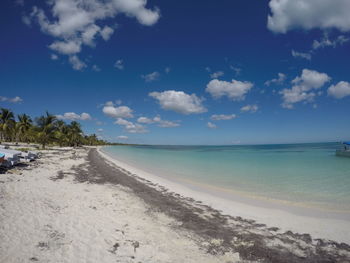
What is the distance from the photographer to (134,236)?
16.4 ft

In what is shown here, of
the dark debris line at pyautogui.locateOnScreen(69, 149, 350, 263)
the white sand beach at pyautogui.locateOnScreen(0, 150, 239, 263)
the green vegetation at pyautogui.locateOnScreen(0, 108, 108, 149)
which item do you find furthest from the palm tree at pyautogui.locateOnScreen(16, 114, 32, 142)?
the dark debris line at pyautogui.locateOnScreen(69, 149, 350, 263)

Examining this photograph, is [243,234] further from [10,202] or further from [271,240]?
[10,202]

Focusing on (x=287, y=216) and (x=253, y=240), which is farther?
(x=287, y=216)

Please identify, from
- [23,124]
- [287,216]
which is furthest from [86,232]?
[23,124]

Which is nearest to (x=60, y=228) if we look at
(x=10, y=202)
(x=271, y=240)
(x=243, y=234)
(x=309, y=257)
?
(x=10, y=202)

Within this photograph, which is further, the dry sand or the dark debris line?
the dark debris line

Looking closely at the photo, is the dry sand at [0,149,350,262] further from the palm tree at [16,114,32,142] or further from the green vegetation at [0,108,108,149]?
the palm tree at [16,114,32,142]

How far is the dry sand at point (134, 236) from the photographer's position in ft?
13.5

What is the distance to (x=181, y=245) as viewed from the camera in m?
4.71

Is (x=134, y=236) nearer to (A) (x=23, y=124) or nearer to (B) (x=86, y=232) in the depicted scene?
(B) (x=86, y=232)

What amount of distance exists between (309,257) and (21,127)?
59376 millimetres

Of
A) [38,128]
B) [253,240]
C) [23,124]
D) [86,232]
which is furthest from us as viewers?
[23,124]

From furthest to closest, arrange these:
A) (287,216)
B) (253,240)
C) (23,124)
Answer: (23,124), (287,216), (253,240)

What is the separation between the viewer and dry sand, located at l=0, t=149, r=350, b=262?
4125 mm
